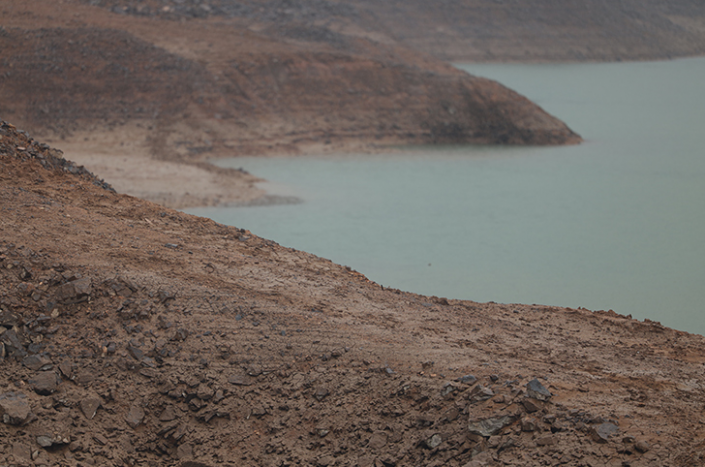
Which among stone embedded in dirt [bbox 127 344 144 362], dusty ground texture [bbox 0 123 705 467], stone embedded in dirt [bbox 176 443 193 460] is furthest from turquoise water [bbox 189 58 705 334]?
stone embedded in dirt [bbox 176 443 193 460]

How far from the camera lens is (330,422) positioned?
547 centimetres

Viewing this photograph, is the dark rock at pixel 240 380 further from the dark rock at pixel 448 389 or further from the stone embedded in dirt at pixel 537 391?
the stone embedded in dirt at pixel 537 391

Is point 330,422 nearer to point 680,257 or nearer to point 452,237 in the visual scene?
point 452,237

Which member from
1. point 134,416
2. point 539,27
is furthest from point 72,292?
point 539,27

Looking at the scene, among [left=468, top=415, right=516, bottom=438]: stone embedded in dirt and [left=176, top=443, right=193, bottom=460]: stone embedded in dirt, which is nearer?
[left=468, top=415, right=516, bottom=438]: stone embedded in dirt

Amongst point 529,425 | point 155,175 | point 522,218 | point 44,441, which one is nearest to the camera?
point 529,425

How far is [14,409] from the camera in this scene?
5.15 meters

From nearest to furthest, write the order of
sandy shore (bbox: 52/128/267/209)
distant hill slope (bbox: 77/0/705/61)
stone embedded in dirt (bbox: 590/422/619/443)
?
stone embedded in dirt (bbox: 590/422/619/443) → sandy shore (bbox: 52/128/267/209) → distant hill slope (bbox: 77/0/705/61)

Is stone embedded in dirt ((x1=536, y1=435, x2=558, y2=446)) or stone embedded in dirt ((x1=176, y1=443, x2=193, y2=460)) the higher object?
stone embedded in dirt ((x1=536, y1=435, x2=558, y2=446))

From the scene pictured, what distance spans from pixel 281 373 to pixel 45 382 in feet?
6.43

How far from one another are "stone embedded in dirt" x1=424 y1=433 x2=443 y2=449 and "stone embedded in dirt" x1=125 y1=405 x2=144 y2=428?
2.37m

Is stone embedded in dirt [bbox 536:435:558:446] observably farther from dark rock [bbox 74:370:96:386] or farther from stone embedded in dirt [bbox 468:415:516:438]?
dark rock [bbox 74:370:96:386]

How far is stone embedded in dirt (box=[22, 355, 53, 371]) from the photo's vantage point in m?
5.57

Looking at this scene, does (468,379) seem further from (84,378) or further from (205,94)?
(205,94)
